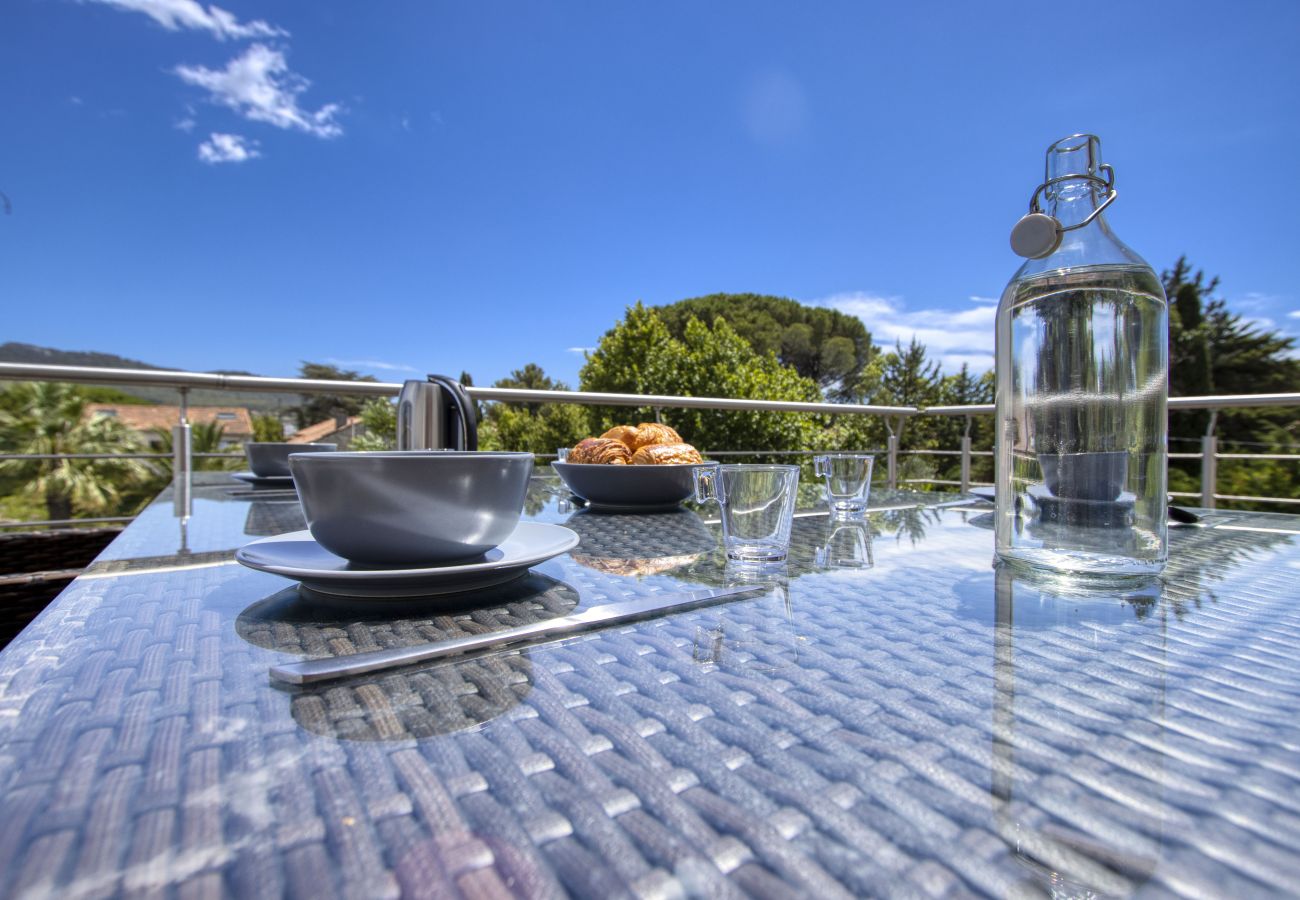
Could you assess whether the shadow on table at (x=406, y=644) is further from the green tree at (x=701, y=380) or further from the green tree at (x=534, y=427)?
the green tree at (x=534, y=427)

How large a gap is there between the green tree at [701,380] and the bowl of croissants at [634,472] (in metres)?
7.13

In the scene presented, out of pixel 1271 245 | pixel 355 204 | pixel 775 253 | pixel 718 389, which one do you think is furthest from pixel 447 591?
pixel 355 204

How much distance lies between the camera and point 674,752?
22 cm

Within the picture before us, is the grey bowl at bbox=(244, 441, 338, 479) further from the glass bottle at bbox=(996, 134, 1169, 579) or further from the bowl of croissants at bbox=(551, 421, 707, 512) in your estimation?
the glass bottle at bbox=(996, 134, 1169, 579)

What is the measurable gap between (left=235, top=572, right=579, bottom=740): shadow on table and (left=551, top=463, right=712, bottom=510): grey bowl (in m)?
0.40

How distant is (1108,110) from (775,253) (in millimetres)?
10720

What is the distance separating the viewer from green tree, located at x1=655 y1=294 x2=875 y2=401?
56.4 ft

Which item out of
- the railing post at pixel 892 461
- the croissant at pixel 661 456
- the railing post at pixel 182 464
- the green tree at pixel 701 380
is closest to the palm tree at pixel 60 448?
the green tree at pixel 701 380

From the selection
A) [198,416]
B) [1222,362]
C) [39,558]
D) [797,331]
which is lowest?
[39,558]

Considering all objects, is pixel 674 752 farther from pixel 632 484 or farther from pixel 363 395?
pixel 363 395

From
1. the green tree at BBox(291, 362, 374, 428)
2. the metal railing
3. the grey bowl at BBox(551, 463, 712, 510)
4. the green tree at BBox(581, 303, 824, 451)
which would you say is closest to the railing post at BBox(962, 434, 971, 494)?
the metal railing

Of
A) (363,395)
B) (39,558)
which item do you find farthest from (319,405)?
(39,558)

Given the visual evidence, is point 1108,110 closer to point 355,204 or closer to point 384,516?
point 384,516

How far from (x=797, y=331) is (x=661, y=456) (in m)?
17.3
